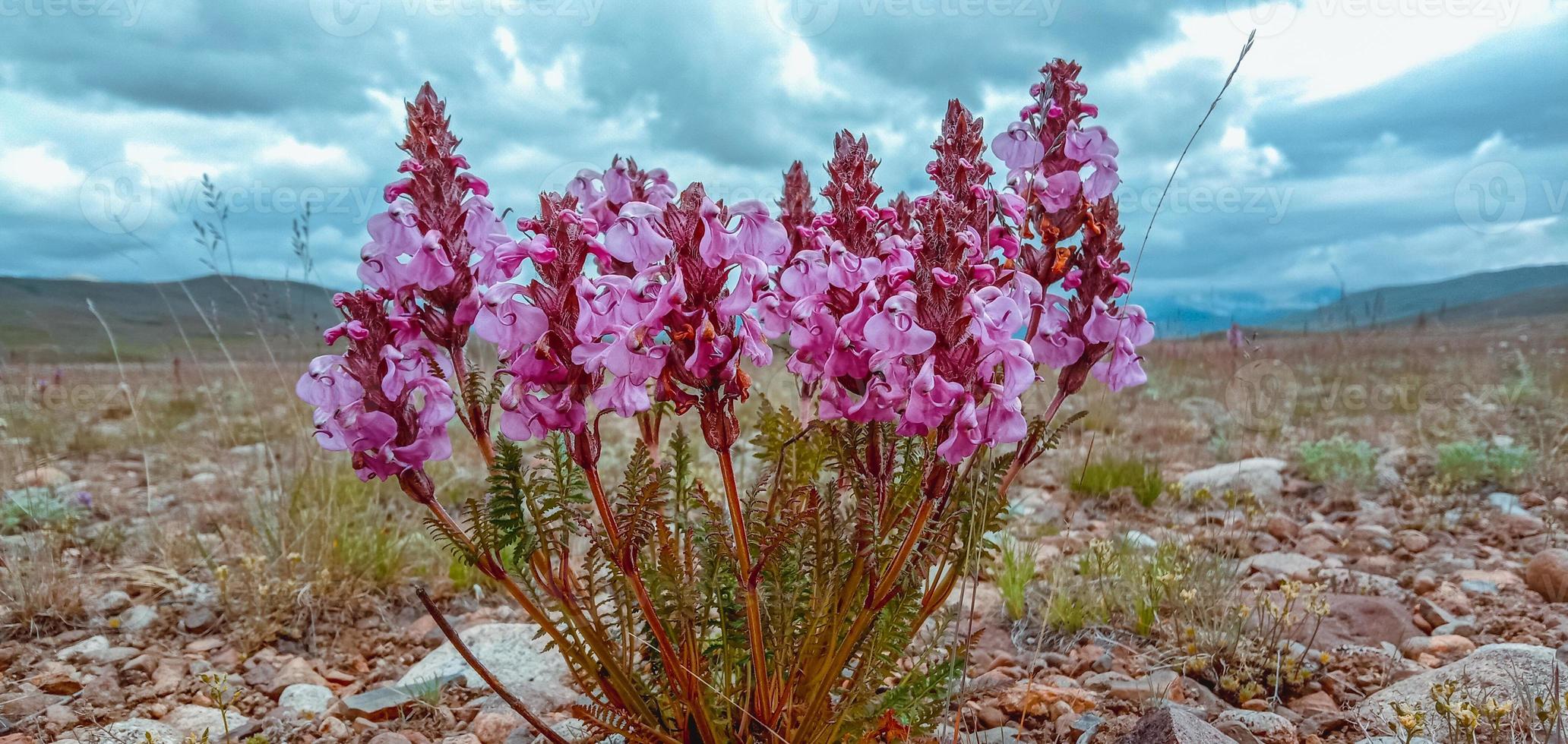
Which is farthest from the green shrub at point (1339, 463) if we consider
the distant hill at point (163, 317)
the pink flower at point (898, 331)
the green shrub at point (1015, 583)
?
the distant hill at point (163, 317)

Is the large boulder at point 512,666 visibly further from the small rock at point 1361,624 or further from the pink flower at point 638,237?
the small rock at point 1361,624

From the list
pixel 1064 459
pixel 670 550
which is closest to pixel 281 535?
pixel 670 550

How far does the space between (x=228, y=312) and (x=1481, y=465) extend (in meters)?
8.55

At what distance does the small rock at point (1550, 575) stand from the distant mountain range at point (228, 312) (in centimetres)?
163

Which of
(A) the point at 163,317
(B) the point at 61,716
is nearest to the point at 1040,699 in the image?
(B) the point at 61,716

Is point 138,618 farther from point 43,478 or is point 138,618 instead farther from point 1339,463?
point 1339,463

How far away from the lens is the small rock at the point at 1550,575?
157 inches

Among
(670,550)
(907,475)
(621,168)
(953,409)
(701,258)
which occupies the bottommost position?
(670,550)

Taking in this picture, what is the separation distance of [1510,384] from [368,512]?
12407 millimetres

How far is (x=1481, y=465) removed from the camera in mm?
5984

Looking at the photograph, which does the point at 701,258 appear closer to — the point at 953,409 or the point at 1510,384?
the point at 953,409

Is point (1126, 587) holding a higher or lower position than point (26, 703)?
higher

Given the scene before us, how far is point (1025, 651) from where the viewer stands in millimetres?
3471

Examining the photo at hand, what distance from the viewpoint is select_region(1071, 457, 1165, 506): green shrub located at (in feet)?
18.6
